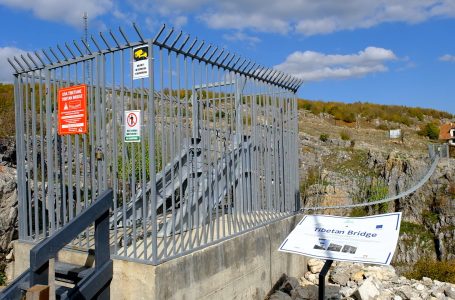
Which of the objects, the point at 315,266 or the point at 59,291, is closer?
the point at 59,291

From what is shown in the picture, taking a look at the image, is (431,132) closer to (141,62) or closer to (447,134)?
(447,134)

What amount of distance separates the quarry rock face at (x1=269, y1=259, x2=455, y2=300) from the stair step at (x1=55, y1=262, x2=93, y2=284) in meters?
3.07

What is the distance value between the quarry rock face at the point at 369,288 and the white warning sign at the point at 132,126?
346 cm

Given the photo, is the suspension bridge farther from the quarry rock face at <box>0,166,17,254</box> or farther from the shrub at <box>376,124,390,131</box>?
the shrub at <box>376,124,390,131</box>

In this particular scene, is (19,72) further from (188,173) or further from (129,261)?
(129,261)

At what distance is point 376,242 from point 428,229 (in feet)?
48.3

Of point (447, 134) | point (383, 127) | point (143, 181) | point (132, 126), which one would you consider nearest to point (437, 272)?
point (143, 181)

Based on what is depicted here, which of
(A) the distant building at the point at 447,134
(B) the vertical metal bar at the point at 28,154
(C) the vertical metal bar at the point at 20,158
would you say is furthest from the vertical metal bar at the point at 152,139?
(A) the distant building at the point at 447,134

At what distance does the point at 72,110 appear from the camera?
506cm

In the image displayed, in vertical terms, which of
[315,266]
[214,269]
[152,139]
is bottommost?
[315,266]

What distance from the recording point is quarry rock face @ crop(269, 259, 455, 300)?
6508 millimetres

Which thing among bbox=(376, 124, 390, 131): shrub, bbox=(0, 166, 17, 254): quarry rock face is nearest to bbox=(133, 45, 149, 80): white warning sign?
bbox=(0, 166, 17, 254): quarry rock face

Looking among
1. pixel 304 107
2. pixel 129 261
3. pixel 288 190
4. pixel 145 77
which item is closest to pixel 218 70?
pixel 145 77

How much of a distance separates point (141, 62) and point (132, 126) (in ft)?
2.27
